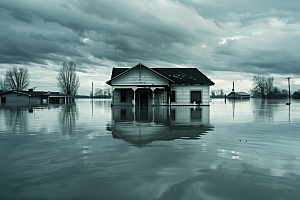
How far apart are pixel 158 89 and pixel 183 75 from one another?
5701 millimetres

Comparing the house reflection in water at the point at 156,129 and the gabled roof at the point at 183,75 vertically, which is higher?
the gabled roof at the point at 183,75

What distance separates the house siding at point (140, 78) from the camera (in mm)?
33594

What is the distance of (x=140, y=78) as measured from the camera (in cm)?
3366

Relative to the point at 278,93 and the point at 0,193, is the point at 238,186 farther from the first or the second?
the point at 278,93

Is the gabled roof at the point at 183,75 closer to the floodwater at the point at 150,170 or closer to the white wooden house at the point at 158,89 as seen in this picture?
the white wooden house at the point at 158,89

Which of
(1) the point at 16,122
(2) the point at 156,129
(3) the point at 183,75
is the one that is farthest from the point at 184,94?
(2) the point at 156,129

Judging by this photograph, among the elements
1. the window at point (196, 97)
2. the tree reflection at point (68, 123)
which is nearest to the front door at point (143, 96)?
the window at point (196, 97)

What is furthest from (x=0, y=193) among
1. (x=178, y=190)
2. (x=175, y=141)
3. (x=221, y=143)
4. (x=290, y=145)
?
(x=290, y=145)

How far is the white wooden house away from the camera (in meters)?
33.6

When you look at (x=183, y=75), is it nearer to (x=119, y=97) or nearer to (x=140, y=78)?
(x=140, y=78)

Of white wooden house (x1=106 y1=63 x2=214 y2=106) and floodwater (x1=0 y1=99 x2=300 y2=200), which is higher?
white wooden house (x1=106 y1=63 x2=214 y2=106)

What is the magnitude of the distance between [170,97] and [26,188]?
3107 centimetres

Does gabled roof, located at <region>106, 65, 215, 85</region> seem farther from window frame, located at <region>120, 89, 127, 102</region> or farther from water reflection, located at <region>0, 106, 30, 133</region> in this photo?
water reflection, located at <region>0, 106, 30, 133</region>

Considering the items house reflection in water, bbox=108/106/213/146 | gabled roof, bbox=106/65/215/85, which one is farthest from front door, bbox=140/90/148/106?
house reflection in water, bbox=108/106/213/146
